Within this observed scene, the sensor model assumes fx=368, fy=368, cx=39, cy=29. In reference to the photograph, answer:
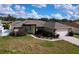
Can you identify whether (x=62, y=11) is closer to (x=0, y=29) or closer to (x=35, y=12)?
(x=35, y=12)

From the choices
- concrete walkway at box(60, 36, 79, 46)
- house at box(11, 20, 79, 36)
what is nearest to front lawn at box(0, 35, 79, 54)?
concrete walkway at box(60, 36, 79, 46)

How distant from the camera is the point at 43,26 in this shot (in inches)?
251

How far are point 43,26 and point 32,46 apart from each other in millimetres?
398

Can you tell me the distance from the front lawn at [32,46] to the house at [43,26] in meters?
0.16

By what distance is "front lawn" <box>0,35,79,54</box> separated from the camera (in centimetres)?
627

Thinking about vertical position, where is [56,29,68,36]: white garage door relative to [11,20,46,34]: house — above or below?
below

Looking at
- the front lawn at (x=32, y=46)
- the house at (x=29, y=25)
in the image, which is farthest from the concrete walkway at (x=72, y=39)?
the house at (x=29, y=25)

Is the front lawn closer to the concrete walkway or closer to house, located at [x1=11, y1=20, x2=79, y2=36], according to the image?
the concrete walkway

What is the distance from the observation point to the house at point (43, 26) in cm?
634

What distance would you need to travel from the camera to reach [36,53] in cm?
627

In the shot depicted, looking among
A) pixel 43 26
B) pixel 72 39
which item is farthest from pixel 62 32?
pixel 43 26

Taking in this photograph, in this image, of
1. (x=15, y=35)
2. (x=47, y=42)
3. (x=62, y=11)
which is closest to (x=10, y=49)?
(x=15, y=35)

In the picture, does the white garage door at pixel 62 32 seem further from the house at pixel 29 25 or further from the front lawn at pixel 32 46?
the house at pixel 29 25

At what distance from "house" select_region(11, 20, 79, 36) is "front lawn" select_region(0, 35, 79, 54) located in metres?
0.16
